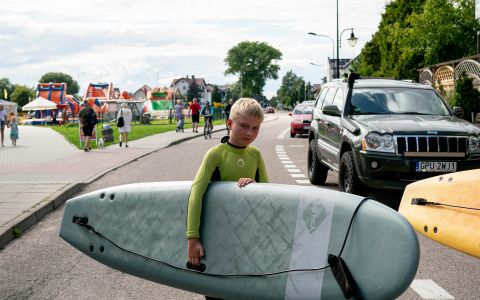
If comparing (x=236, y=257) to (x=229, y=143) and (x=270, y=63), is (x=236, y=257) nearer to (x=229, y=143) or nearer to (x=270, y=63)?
(x=229, y=143)

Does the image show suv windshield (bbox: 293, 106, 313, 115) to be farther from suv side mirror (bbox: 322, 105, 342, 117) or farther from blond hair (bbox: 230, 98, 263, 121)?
blond hair (bbox: 230, 98, 263, 121)

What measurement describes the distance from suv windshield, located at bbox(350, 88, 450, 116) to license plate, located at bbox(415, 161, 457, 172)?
4.21ft

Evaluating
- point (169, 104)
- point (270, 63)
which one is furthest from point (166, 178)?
point (270, 63)

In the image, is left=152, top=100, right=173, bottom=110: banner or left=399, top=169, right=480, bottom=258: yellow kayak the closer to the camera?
left=399, top=169, right=480, bottom=258: yellow kayak

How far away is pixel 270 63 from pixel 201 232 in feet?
413

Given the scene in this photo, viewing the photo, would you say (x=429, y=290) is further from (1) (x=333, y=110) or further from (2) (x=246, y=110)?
(1) (x=333, y=110)

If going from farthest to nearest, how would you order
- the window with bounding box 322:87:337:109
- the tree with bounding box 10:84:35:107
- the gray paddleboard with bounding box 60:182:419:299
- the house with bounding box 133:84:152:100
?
1. the house with bounding box 133:84:152:100
2. the tree with bounding box 10:84:35:107
3. the window with bounding box 322:87:337:109
4. the gray paddleboard with bounding box 60:182:419:299

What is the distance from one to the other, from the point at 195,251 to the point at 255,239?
1.15 ft

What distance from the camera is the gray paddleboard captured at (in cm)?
304

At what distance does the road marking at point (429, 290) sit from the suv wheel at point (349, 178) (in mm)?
3400

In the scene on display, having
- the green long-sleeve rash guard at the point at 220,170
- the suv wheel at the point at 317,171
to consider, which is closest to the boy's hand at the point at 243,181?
the green long-sleeve rash guard at the point at 220,170

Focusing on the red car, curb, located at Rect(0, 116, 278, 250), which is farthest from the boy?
the red car

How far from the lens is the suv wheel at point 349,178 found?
27.4 feet

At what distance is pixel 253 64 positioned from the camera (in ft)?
415
